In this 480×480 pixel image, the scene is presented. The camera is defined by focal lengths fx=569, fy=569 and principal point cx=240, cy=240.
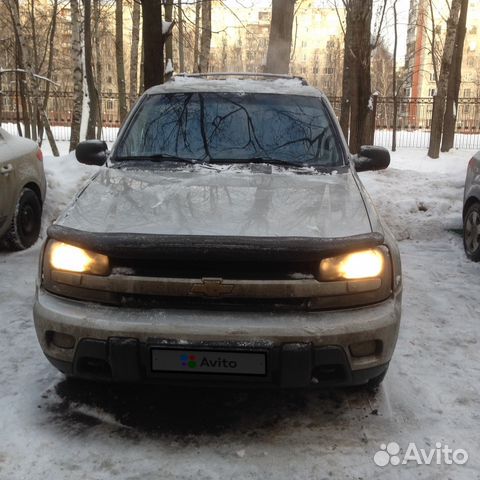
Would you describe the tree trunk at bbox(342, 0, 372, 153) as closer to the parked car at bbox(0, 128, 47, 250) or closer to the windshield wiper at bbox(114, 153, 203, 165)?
the parked car at bbox(0, 128, 47, 250)

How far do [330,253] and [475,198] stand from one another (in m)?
3.91

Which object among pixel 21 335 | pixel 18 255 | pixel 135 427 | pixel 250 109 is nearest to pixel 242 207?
pixel 135 427

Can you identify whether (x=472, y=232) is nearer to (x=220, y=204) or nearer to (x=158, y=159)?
(x=158, y=159)

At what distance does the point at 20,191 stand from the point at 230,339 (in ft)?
12.9

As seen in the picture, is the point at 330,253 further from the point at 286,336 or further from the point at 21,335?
the point at 21,335

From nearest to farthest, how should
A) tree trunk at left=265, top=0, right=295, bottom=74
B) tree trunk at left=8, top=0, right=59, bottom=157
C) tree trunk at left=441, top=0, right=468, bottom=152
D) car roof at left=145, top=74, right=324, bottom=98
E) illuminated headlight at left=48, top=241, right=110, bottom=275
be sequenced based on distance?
1. illuminated headlight at left=48, top=241, right=110, bottom=275
2. car roof at left=145, top=74, right=324, bottom=98
3. tree trunk at left=265, top=0, right=295, bottom=74
4. tree trunk at left=8, top=0, right=59, bottom=157
5. tree trunk at left=441, top=0, right=468, bottom=152

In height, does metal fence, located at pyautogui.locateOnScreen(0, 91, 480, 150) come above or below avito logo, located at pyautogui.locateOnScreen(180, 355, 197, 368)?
below

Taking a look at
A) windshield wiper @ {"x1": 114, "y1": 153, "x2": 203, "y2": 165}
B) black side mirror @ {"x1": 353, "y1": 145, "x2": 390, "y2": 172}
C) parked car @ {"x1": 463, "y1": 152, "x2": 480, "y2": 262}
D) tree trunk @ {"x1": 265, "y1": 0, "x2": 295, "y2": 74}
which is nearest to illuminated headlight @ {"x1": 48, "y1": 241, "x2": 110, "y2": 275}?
windshield wiper @ {"x1": 114, "y1": 153, "x2": 203, "y2": 165}

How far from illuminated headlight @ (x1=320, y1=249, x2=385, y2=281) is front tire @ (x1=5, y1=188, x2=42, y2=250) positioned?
404 cm

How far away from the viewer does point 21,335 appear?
151 inches

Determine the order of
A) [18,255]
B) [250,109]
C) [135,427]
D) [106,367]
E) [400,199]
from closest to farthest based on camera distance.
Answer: [106,367], [135,427], [250,109], [18,255], [400,199]

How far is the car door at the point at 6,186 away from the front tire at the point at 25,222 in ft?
0.57

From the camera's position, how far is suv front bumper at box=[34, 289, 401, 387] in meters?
2.49

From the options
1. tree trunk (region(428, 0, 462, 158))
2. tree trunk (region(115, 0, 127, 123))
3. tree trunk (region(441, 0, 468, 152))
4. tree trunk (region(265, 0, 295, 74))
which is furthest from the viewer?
tree trunk (region(115, 0, 127, 123))
